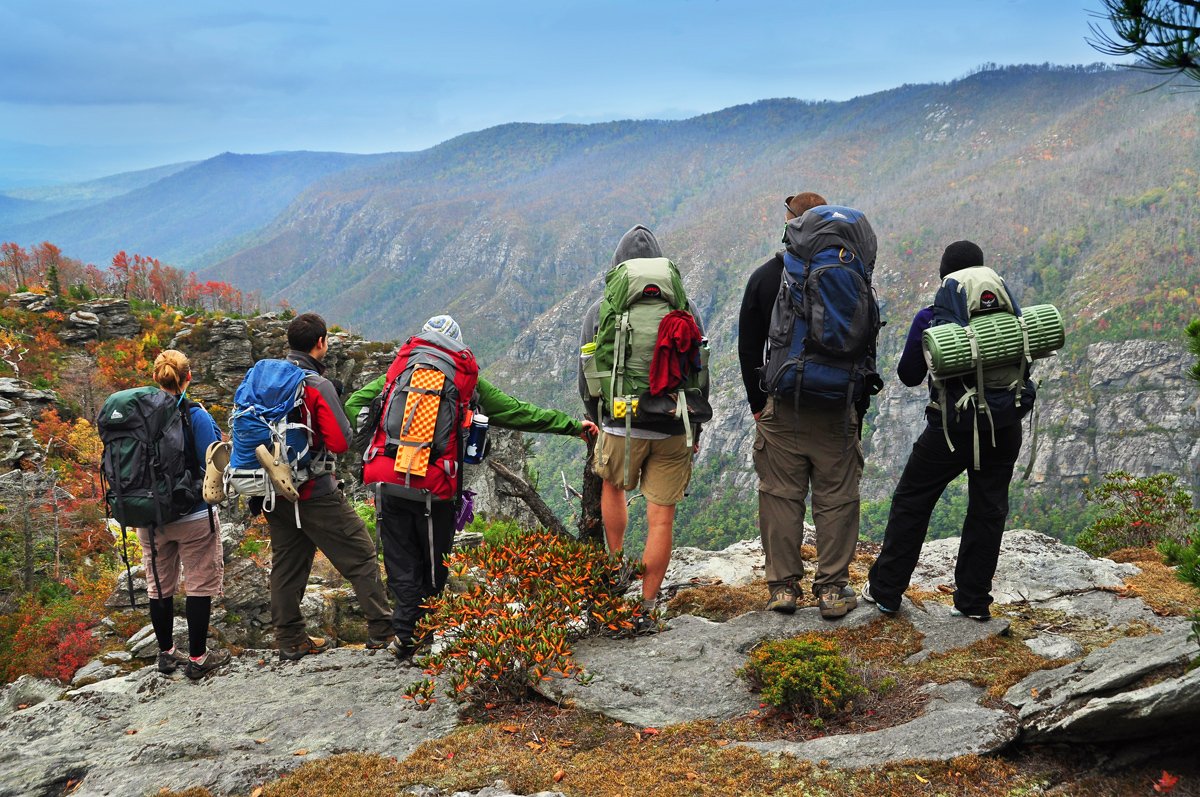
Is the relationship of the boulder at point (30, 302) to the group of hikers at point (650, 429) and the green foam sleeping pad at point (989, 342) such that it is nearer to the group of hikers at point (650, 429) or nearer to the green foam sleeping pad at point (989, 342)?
the group of hikers at point (650, 429)

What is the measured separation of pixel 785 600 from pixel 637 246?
305 cm

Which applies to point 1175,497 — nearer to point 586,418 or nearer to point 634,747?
point 586,418

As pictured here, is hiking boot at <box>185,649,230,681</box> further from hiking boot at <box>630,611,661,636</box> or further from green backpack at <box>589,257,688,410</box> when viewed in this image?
green backpack at <box>589,257,688,410</box>

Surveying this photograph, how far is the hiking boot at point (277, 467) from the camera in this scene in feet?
20.1

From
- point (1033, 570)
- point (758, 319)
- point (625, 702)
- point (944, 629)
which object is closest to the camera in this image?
point (625, 702)

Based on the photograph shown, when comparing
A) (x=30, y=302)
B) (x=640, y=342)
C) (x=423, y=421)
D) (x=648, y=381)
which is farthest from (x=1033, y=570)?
(x=30, y=302)

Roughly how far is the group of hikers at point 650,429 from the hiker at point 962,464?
2cm

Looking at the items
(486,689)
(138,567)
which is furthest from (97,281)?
(486,689)

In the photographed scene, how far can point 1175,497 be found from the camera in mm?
10820

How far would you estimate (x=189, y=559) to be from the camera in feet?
A: 21.7

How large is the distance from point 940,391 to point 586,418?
2.79m

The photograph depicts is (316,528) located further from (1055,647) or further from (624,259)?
(1055,647)

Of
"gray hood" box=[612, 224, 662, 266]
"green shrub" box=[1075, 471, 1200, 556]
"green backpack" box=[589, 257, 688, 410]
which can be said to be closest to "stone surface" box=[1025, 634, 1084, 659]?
"green backpack" box=[589, 257, 688, 410]

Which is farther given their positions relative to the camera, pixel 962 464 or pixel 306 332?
pixel 306 332
